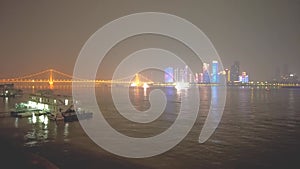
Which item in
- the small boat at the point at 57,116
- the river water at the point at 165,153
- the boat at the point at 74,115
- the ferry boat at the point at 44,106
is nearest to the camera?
the river water at the point at 165,153

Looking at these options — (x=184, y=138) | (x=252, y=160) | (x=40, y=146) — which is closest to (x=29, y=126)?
(x=40, y=146)

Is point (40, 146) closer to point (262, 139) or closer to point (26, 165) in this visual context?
point (26, 165)

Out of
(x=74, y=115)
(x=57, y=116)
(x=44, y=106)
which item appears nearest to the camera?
(x=57, y=116)

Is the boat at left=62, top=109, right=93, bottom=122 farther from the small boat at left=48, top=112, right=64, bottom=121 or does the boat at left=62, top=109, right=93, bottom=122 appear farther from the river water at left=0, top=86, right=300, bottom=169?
the river water at left=0, top=86, right=300, bottom=169

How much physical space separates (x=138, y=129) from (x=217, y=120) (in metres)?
9.04

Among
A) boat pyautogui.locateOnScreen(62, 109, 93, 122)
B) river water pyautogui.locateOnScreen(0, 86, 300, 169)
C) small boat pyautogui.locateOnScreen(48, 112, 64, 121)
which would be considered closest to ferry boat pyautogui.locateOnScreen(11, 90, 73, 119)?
small boat pyautogui.locateOnScreen(48, 112, 64, 121)

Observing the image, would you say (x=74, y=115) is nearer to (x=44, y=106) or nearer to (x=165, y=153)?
(x=44, y=106)

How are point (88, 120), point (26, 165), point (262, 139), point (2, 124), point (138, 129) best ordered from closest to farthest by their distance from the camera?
point (26, 165) → point (262, 139) → point (138, 129) → point (2, 124) → point (88, 120)

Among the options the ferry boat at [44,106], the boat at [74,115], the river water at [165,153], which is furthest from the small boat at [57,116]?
the river water at [165,153]

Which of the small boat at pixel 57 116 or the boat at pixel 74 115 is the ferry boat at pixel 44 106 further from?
the boat at pixel 74 115

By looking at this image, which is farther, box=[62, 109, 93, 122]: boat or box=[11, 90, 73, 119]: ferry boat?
box=[11, 90, 73, 119]: ferry boat

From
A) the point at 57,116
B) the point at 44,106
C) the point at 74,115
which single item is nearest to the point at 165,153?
the point at 74,115

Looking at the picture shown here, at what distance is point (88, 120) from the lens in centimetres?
2906

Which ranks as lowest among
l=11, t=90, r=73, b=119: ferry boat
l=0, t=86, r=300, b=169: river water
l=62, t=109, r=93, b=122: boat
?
l=0, t=86, r=300, b=169: river water
